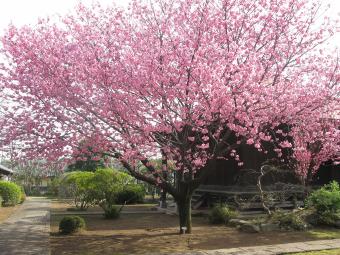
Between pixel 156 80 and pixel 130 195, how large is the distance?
18.8m

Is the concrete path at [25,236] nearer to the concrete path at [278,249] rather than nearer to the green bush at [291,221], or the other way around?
the concrete path at [278,249]

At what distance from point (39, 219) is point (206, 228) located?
780cm

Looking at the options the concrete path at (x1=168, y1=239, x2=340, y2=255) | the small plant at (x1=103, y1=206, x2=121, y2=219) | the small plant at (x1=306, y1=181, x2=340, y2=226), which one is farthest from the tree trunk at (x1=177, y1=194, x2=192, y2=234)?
the small plant at (x1=103, y1=206, x2=121, y2=219)

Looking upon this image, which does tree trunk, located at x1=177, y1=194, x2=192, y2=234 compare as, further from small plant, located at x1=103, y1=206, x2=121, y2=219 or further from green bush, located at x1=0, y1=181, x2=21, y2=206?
green bush, located at x1=0, y1=181, x2=21, y2=206

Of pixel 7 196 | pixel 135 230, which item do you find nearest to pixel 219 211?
pixel 135 230

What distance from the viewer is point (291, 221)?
13664 mm

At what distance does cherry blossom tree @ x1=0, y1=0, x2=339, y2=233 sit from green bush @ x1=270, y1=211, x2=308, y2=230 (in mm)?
3779

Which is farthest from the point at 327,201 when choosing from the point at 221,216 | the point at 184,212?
the point at 184,212

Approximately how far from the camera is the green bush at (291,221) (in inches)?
530

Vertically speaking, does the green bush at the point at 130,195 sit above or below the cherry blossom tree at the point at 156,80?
below

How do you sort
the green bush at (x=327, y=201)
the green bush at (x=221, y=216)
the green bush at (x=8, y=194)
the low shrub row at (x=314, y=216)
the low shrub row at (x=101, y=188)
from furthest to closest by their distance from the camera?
the green bush at (x=8, y=194), the low shrub row at (x=101, y=188), the green bush at (x=221, y=216), the green bush at (x=327, y=201), the low shrub row at (x=314, y=216)

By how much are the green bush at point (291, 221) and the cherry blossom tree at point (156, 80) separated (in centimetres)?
378

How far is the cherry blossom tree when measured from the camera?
10352mm

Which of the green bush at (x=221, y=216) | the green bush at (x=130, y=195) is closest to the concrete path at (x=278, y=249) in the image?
the green bush at (x=221, y=216)
